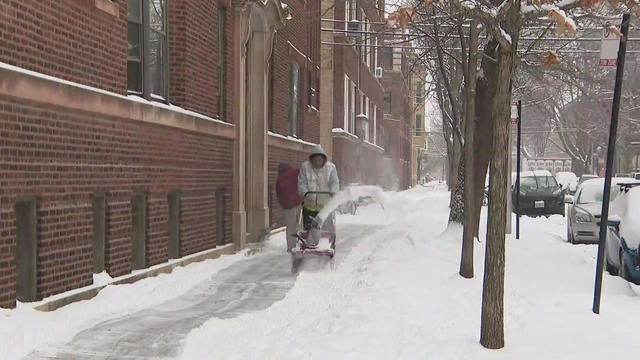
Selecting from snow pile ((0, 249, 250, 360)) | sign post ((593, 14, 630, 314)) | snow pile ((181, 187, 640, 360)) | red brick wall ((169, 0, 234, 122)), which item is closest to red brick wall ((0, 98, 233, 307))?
snow pile ((0, 249, 250, 360))

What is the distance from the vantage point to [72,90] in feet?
24.7

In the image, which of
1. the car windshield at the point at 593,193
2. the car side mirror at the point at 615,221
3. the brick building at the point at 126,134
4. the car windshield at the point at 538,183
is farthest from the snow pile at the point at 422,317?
the car windshield at the point at 538,183

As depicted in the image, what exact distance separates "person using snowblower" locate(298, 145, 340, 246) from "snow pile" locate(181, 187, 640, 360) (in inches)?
39.2

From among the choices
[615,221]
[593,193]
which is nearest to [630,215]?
[615,221]

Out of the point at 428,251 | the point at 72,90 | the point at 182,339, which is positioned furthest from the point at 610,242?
the point at 72,90

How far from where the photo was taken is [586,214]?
52.3 feet

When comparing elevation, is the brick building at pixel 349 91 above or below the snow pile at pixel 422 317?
above

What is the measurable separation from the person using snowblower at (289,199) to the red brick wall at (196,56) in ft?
5.05

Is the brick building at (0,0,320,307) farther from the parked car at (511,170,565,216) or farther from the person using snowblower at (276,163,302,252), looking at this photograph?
the parked car at (511,170,565,216)

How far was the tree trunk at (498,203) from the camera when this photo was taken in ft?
20.1

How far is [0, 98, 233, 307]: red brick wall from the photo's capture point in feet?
21.6

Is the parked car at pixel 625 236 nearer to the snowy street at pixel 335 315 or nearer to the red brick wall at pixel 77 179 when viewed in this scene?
the snowy street at pixel 335 315

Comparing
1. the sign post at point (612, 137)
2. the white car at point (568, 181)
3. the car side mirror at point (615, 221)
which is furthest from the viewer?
the white car at point (568, 181)

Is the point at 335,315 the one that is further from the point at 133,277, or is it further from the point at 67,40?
the point at 67,40
